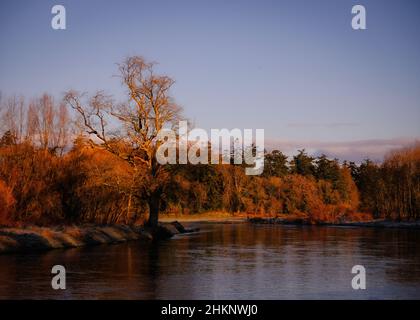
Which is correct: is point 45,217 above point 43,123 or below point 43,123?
below

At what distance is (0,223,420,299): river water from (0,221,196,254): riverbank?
1.29 m

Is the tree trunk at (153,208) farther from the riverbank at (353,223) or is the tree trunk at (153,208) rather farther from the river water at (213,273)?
the riverbank at (353,223)

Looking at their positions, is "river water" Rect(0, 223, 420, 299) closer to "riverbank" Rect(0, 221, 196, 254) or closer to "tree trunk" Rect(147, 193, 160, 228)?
"riverbank" Rect(0, 221, 196, 254)

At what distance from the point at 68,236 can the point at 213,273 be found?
44.4 feet

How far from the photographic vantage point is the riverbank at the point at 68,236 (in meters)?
26.7

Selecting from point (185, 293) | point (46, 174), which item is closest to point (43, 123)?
point (46, 174)

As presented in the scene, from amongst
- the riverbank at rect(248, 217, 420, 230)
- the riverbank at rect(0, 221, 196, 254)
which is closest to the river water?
the riverbank at rect(0, 221, 196, 254)

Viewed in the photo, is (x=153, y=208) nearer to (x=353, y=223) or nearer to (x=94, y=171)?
(x=94, y=171)

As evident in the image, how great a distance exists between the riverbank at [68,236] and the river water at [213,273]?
129cm

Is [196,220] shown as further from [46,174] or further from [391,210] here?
[46,174]

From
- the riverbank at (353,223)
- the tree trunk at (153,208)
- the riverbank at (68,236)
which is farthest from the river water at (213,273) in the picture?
the riverbank at (353,223)

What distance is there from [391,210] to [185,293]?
5299 centimetres

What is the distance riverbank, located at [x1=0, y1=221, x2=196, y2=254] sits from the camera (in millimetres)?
26703

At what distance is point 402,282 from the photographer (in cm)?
1758
